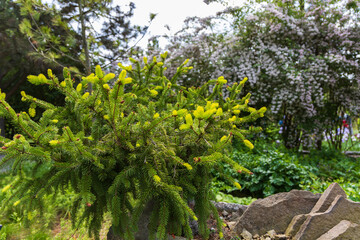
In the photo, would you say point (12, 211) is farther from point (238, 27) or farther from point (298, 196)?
point (238, 27)

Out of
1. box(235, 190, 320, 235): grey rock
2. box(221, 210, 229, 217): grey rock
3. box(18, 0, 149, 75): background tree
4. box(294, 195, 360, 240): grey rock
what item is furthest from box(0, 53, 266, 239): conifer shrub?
box(18, 0, 149, 75): background tree

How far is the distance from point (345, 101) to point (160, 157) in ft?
18.9

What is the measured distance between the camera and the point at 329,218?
6.70ft

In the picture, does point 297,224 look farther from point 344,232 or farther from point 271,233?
point 344,232

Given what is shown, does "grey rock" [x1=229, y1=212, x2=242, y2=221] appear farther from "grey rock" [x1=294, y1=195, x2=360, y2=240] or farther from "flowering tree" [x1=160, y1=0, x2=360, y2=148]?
"flowering tree" [x1=160, y1=0, x2=360, y2=148]

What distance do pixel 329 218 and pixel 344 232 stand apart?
0.53ft

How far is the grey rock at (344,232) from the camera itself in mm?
1882

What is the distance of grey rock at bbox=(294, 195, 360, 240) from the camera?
202 cm

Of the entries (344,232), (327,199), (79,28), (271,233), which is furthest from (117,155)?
(79,28)

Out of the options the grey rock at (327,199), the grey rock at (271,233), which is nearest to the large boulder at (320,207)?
the grey rock at (327,199)

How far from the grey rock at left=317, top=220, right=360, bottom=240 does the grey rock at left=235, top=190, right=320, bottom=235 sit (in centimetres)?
40

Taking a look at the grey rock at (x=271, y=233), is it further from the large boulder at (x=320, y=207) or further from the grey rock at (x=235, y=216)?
the grey rock at (x=235, y=216)

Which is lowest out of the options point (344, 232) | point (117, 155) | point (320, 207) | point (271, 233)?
point (271, 233)

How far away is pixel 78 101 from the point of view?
1525 millimetres
